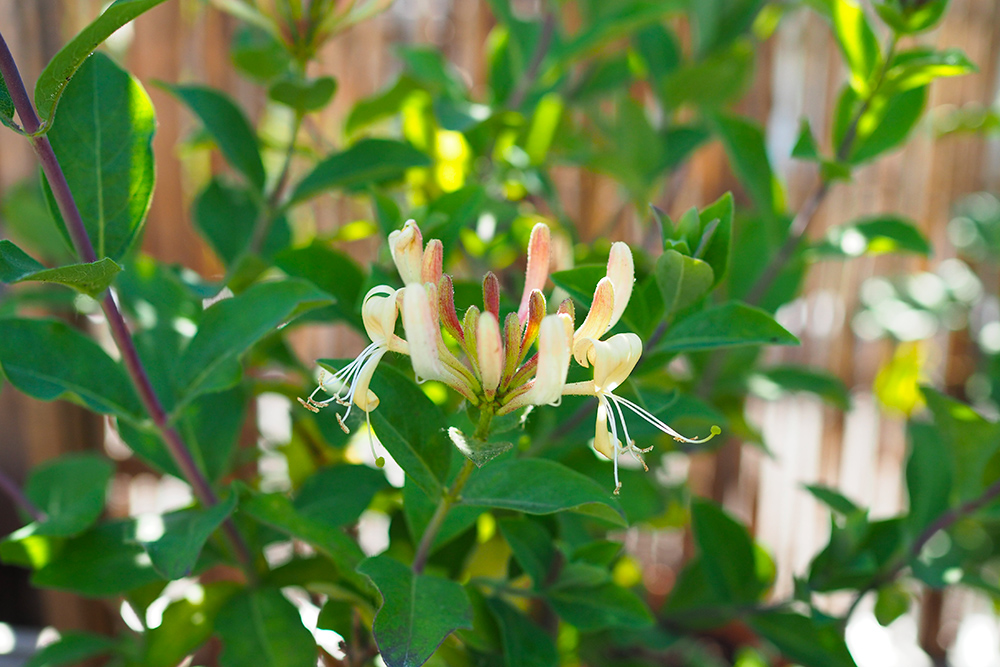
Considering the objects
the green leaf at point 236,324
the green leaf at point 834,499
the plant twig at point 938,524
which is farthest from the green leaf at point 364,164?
the plant twig at point 938,524

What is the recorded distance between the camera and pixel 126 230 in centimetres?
59

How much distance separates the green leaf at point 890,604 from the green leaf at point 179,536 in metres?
0.69

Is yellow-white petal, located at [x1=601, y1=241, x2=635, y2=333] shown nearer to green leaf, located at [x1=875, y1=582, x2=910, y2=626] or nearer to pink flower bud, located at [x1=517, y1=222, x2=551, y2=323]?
pink flower bud, located at [x1=517, y1=222, x2=551, y2=323]

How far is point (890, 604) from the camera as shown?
0.84 meters

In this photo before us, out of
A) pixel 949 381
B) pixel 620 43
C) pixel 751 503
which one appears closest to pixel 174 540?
pixel 620 43

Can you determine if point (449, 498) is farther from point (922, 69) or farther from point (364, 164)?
point (922, 69)

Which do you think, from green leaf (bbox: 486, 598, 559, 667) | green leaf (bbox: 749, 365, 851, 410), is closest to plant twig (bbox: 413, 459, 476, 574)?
green leaf (bbox: 486, 598, 559, 667)

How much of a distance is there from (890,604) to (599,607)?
1.25ft

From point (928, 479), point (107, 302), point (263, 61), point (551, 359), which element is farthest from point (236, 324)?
point (928, 479)

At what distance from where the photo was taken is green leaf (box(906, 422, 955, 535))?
2.83 ft

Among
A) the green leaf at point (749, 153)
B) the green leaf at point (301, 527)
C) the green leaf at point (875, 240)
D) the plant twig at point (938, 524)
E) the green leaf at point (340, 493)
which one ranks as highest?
the green leaf at point (749, 153)

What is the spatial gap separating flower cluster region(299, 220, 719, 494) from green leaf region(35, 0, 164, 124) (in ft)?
0.69

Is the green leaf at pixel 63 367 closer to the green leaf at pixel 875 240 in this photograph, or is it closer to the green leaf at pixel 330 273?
the green leaf at pixel 330 273

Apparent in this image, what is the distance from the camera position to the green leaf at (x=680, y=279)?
0.54m
